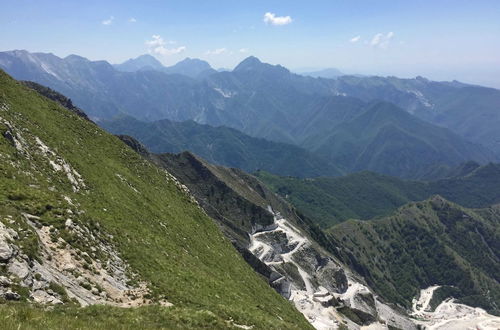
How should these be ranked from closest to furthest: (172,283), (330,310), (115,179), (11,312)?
(11,312), (172,283), (115,179), (330,310)

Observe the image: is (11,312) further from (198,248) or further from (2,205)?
(198,248)

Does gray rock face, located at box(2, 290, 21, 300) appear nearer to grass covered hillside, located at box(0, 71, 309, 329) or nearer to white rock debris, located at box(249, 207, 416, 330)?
grass covered hillside, located at box(0, 71, 309, 329)

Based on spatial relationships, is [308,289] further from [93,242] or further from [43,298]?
[43,298]

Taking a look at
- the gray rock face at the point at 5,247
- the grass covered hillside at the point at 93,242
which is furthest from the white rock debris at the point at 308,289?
the gray rock face at the point at 5,247

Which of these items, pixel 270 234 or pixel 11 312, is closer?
pixel 11 312

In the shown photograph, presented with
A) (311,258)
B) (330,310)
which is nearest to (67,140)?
(330,310)

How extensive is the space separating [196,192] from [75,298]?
159 meters

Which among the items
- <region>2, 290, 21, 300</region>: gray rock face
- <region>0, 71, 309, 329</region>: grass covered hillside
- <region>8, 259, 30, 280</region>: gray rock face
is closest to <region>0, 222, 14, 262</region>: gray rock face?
<region>0, 71, 309, 329</region>: grass covered hillside

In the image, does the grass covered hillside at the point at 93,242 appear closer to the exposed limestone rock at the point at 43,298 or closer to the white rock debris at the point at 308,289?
the exposed limestone rock at the point at 43,298

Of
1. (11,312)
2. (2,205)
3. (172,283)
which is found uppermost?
(2,205)

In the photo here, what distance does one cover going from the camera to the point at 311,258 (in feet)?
622

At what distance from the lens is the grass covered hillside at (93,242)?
2961 cm

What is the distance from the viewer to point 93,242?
140ft

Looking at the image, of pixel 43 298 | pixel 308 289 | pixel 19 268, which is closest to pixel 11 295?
pixel 43 298
